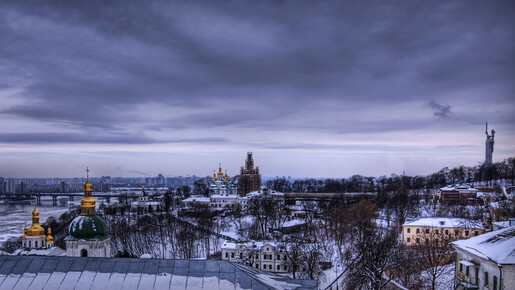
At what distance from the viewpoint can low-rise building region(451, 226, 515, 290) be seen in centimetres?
1461

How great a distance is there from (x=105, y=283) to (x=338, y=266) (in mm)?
26661

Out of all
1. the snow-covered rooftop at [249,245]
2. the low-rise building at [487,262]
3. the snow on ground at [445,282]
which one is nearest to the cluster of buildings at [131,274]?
the low-rise building at [487,262]

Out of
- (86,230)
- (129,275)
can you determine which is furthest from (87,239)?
(129,275)

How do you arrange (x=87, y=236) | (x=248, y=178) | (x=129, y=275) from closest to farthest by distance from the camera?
(x=129, y=275), (x=87, y=236), (x=248, y=178)

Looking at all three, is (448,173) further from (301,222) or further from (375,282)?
(375,282)

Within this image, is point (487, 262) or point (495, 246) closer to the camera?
point (487, 262)

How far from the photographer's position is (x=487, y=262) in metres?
15.9

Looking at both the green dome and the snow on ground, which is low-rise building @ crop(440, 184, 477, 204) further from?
the green dome

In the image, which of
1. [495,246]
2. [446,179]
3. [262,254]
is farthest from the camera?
[446,179]

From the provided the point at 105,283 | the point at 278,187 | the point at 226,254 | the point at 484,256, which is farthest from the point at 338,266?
the point at 278,187

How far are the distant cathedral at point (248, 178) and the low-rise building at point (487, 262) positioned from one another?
8951cm

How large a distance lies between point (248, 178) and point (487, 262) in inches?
3771

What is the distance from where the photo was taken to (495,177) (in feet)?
281

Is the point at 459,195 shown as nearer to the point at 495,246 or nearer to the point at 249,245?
the point at 249,245
